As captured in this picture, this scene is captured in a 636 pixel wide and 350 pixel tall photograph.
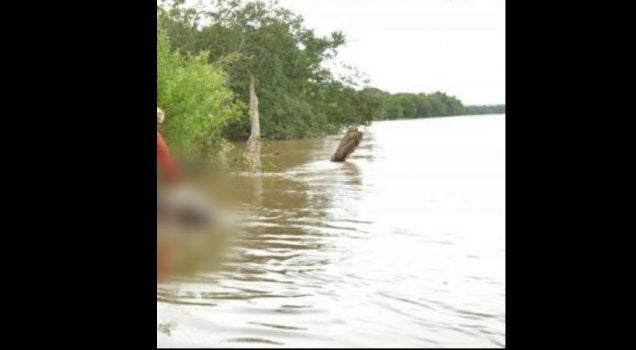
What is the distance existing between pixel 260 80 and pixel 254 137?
1914 mm

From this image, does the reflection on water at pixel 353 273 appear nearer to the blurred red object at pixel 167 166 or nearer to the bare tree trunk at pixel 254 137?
the blurred red object at pixel 167 166

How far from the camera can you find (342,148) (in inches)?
Result: 601

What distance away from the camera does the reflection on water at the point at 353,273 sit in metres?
3.10

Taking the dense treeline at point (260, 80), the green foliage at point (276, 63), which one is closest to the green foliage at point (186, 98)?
the dense treeline at point (260, 80)

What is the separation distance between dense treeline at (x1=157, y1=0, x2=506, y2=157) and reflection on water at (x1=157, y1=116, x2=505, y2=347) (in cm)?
134

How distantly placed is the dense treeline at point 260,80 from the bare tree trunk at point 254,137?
0.96ft

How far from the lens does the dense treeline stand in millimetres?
8008

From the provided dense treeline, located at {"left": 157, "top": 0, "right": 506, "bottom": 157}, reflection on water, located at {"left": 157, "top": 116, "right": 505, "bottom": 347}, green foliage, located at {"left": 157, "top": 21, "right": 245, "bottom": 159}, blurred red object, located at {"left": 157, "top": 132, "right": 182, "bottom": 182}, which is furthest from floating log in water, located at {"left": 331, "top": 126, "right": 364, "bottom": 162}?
blurred red object, located at {"left": 157, "top": 132, "right": 182, "bottom": 182}

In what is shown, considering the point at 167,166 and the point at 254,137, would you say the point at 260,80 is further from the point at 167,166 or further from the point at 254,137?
the point at 167,166

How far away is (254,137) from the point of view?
1312 centimetres

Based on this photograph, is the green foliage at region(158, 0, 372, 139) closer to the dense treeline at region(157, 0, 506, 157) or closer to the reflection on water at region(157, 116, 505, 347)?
the dense treeline at region(157, 0, 506, 157)
